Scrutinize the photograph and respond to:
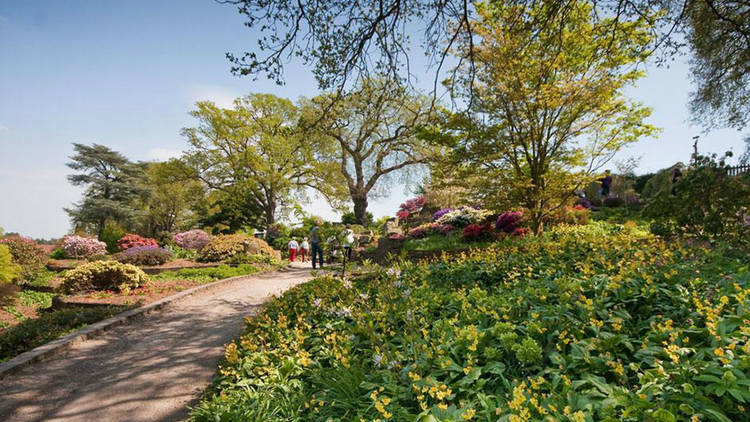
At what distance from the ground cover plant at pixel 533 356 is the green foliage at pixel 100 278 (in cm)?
531

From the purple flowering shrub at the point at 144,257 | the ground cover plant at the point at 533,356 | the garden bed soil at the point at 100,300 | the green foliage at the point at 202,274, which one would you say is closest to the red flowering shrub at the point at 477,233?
the ground cover plant at the point at 533,356

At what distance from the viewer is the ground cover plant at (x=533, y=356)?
1.73 metres

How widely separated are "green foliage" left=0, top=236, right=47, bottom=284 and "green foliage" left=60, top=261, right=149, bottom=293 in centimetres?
247

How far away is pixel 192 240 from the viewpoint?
1791cm

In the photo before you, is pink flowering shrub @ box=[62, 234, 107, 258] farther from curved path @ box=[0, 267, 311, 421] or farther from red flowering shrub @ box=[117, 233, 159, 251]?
curved path @ box=[0, 267, 311, 421]

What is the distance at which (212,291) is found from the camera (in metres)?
8.45

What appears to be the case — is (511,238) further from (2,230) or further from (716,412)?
(2,230)

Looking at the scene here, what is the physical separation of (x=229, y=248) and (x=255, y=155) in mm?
10941

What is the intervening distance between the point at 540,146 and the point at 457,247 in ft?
12.2

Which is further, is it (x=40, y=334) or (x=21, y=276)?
(x=21, y=276)

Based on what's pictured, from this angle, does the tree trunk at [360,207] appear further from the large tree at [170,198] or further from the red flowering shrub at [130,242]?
the red flowering shrub at [130,242]

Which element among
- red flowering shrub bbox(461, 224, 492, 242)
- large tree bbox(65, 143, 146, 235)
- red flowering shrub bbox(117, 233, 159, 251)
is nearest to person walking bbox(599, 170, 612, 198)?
red flowering shrub bbox(461, 224, 492, 242)

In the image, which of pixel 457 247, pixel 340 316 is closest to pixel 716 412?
pixel 340 316

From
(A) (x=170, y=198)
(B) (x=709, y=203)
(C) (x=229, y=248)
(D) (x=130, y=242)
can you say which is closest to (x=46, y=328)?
(C) (x=229, y=248)
